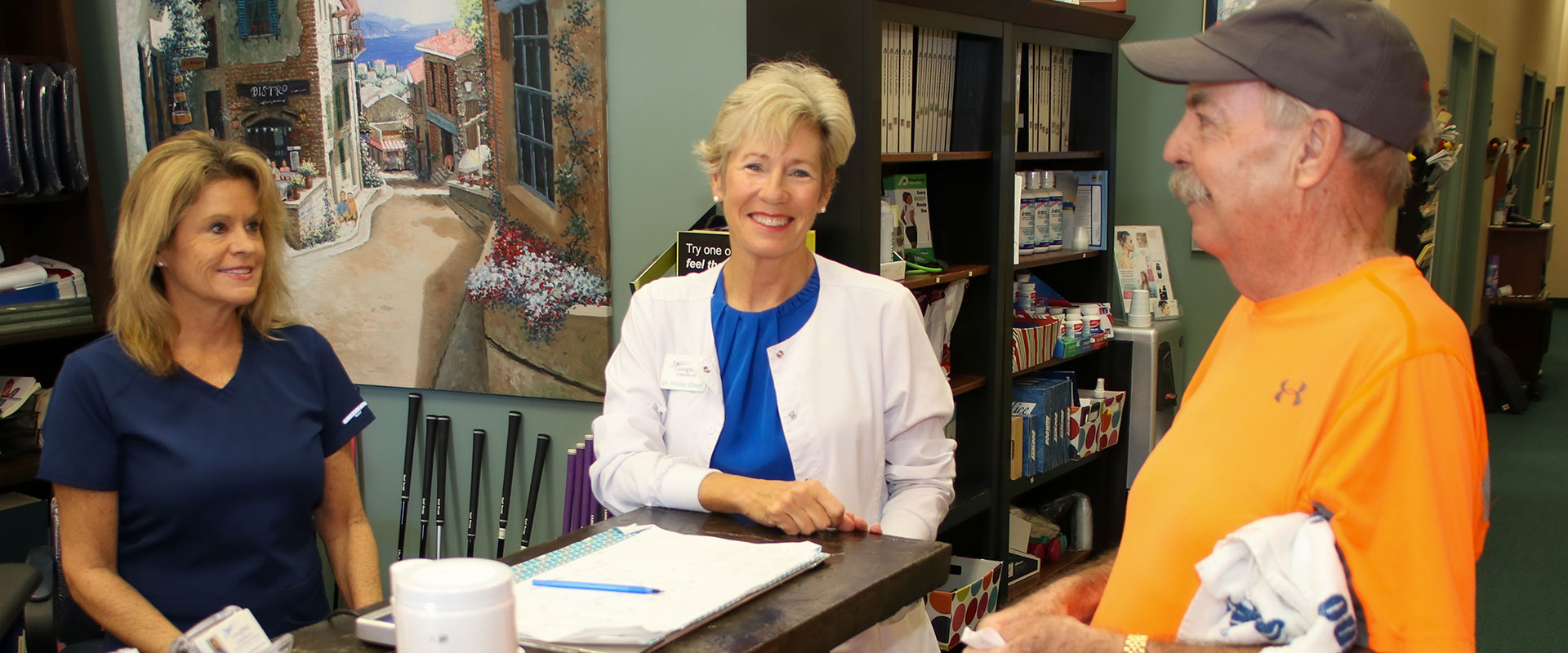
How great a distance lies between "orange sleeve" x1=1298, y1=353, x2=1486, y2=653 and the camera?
962mm

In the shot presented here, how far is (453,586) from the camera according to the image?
81 cm

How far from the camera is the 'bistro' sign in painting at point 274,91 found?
3.42m

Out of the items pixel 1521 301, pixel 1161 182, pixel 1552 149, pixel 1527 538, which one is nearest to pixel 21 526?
pixel 1161 182

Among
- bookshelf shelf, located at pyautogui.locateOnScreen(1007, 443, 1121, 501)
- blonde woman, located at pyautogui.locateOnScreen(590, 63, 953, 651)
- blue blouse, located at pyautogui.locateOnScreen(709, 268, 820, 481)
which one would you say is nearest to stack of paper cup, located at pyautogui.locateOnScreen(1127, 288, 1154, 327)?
bookshelf shelf, located at pyautogui.locateOnScreen(1007, 443, 1121, 501)

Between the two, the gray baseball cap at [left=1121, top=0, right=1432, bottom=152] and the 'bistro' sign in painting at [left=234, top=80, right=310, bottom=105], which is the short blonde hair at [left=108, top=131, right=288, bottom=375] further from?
the gray baseball cap at [left=1121, top=0, right=1432, bottom=152]

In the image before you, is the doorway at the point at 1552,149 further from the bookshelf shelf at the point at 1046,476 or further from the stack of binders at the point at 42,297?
the stack of binders at the point at 42,297

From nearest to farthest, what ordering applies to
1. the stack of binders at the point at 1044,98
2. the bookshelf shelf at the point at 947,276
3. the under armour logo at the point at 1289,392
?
the under armour logo at the point at 1289,392 → the bookshelf shelf at the point at 947,276 → the stack of binders at the point at 1044,98

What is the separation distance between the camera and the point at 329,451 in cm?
224

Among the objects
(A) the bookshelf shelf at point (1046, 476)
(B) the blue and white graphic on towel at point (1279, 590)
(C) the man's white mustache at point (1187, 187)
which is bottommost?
(A) the bookshelf shelf at point (1046, 476)

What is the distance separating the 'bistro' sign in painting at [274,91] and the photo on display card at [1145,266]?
2.92m

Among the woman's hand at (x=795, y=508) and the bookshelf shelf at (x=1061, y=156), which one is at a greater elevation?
the bookshelf shelf at (x=1061, y=156)

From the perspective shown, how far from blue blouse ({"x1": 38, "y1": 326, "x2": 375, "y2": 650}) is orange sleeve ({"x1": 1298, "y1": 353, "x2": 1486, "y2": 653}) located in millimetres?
1841

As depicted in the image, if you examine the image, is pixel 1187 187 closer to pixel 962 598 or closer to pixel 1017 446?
pixel 962 598

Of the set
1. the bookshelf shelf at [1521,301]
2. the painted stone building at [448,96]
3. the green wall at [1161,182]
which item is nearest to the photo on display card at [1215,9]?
the green wall at [1161,182]
